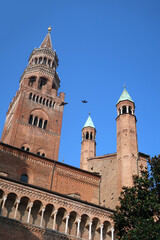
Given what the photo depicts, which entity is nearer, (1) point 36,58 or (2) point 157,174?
(2) point 157,174

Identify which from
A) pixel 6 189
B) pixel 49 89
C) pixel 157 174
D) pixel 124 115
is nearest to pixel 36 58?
pixel 49 89

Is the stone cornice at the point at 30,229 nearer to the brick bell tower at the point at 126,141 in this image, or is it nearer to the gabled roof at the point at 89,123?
the brick bell tower at the point at 126,141

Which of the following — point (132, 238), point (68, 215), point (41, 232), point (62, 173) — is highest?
point (62, 173)

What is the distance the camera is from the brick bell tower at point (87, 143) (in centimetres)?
3317

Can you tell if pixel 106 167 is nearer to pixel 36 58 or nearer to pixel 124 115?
pixel 124 115

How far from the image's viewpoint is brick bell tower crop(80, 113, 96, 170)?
33.2 meters

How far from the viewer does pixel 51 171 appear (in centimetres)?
2658

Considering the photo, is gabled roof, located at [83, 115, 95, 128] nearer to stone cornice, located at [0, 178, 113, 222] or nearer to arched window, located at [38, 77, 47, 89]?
arched window, located at [38, 77, 47, 89]

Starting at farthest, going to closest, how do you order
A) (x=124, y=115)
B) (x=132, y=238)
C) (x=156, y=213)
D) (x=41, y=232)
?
(x=124, y=115) < (x=41, y=232) < (x=156, y=213) < (x=132, y=238)

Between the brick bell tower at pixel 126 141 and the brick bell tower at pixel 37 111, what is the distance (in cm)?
1015

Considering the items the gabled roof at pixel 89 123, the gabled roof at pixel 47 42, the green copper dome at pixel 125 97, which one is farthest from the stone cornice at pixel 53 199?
the gabled roof at pixel 47 42

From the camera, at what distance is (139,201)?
589 inches

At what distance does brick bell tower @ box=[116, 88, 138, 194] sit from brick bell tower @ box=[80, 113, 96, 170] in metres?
6.28

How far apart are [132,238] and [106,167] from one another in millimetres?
15161
